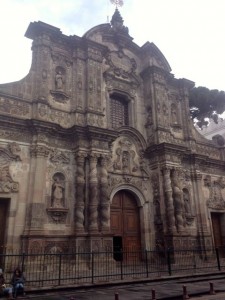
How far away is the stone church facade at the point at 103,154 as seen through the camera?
12586 millimetres

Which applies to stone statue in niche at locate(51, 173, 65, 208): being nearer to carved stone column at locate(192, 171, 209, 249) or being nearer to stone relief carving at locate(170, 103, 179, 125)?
carved stone column at locate(192, 171, 209, 249)

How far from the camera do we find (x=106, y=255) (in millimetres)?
12375

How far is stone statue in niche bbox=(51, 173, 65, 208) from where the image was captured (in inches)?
512

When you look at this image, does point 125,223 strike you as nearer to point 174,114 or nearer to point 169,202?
point 169,202

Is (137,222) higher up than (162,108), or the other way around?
(162,108)

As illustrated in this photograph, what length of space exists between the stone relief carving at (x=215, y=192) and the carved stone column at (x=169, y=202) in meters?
3.70

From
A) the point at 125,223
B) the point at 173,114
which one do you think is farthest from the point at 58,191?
the point at 173,114

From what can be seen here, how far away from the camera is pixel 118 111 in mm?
17484

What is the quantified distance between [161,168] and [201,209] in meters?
3.64

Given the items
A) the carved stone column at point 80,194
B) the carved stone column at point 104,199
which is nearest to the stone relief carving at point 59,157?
the carved stone column at point 80,194

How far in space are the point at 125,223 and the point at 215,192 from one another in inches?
275

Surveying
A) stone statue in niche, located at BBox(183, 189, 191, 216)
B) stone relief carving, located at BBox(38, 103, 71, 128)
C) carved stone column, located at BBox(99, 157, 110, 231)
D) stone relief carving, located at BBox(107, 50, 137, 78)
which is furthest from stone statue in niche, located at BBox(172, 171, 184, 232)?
stone relief carving, located at BBox(107, 50, 137, 78)

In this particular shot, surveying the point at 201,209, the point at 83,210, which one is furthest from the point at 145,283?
the point at 201,209

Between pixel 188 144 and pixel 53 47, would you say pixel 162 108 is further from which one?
pixel 53 47
